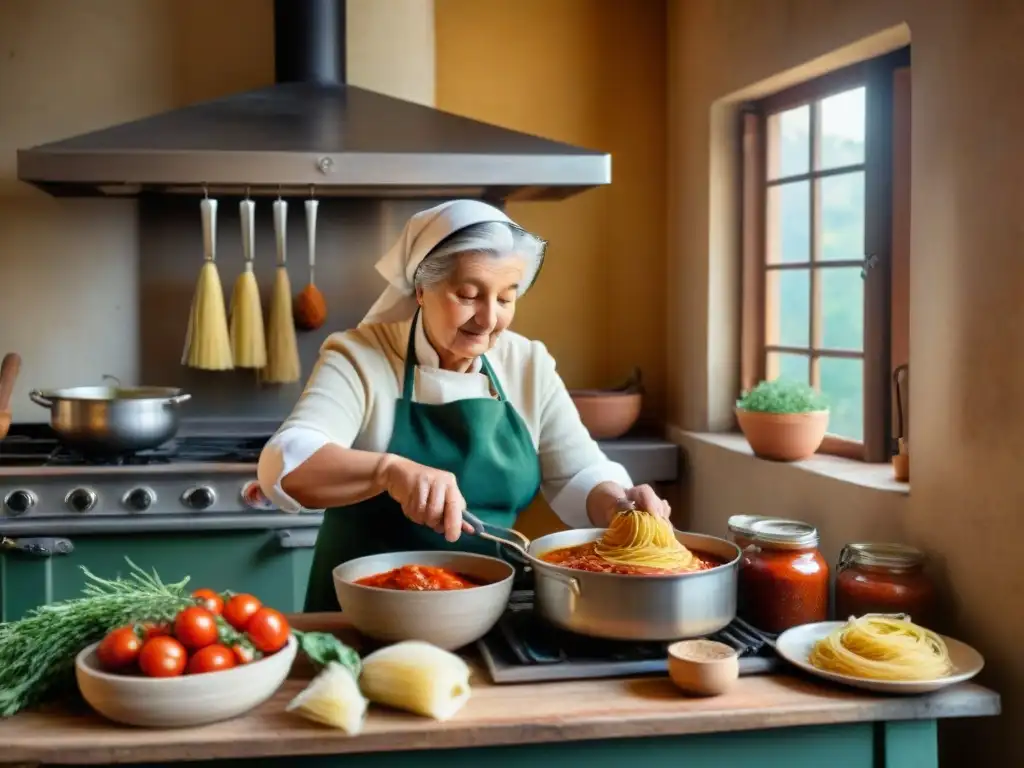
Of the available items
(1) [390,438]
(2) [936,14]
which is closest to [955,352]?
(2) [936,14]

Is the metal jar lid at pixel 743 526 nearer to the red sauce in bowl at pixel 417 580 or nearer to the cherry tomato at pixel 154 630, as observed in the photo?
the red sauce in bowl at pixel 417 580

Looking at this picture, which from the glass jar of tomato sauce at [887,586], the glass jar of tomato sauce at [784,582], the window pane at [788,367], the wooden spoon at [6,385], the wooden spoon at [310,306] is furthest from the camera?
the wooden spoon at [310,306]

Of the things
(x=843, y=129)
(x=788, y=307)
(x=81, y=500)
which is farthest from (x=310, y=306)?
(x=843, y=129)

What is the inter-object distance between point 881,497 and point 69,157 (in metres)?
2.05

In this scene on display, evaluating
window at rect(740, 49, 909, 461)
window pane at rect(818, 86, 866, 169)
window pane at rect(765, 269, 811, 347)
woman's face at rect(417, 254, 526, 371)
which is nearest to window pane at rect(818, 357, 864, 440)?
window at rect(740, 49, 909, 461)

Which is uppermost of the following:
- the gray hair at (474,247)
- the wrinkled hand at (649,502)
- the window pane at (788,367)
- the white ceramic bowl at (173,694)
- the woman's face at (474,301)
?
the gray hair at (474,247)

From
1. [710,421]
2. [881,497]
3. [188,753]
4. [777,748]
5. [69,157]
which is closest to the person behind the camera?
[188,753]

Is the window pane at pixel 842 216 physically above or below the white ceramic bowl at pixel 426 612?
above

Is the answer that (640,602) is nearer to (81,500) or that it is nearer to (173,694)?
(173,694)

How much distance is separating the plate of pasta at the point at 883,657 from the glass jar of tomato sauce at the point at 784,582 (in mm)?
87

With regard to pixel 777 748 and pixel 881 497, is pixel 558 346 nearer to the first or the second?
pixel 881 497

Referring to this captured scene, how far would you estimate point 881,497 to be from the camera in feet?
6.52

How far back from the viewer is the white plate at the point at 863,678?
4.27 ft

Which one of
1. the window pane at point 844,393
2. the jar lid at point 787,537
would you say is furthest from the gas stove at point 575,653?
the window pane at point 844,393
